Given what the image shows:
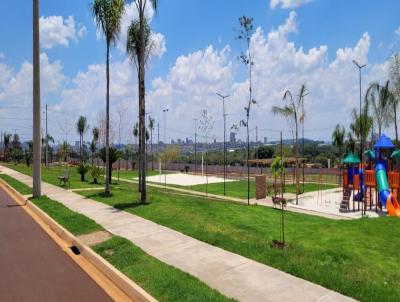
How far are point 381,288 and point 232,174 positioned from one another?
176 ft

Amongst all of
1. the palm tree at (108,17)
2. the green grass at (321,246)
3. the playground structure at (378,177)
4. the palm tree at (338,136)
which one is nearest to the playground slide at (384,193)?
the playground structure at (378,177)

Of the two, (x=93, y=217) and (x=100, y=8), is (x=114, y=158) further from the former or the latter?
(x=93, y=217)

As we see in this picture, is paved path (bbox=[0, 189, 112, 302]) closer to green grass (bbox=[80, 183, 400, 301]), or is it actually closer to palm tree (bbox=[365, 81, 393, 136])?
green grass (bbox=[80, 183, 400, 301])

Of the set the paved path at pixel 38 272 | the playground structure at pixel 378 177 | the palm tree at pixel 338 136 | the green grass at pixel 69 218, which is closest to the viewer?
the paved path at pixel 38 272

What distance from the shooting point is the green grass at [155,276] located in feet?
21.9

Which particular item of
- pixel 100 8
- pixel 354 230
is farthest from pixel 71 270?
pixel 100 8

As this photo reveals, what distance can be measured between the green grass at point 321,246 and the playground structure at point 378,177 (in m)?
11.7

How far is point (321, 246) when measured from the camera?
9094mm

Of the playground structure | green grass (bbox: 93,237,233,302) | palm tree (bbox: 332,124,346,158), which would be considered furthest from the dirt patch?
palm tree (bbox: 332,124,346,158)

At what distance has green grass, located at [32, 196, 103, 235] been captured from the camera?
12.3 meters

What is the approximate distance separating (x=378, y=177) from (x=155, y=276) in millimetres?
19401

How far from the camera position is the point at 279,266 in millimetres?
8016

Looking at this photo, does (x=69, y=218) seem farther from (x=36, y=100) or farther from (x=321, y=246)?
(x=36, y=100)

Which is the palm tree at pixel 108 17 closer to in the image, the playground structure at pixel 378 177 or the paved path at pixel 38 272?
the paved path at pixel 38 272
